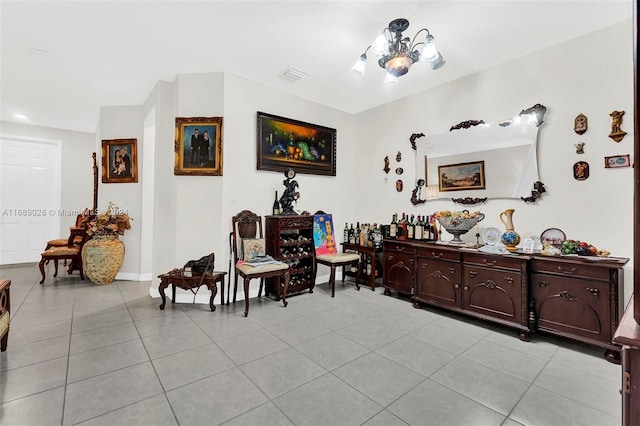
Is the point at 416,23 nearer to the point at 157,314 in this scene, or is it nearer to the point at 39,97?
the point at 157,314

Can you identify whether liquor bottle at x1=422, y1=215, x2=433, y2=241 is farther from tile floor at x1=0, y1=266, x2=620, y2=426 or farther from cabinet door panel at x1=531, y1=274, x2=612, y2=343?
cabinet door panel at x1=531, y1=274, x2=612, y2=343

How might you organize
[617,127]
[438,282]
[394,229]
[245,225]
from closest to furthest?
[617,127] < [438,282] < [245,225] < [394,229]

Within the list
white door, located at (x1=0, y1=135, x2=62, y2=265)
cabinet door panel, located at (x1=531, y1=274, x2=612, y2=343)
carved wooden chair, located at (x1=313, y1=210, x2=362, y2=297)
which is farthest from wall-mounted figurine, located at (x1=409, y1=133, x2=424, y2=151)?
white door, located at (x1=0, y1=135, x2=62, y2=265)

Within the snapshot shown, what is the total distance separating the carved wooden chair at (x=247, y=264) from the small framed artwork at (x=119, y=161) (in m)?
2.59

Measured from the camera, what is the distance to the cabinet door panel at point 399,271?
387 centimetres

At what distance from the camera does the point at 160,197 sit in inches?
161

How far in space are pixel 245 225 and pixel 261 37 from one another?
2318 millimetres

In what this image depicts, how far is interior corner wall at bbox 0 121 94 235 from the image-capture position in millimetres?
6629

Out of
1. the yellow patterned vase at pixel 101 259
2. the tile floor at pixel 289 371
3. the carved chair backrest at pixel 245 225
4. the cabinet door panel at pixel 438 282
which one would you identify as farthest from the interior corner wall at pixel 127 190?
the cabinet door panel at pixel 438 282

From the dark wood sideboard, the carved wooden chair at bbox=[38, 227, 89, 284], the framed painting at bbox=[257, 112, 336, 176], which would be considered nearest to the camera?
the dark wood sideboard

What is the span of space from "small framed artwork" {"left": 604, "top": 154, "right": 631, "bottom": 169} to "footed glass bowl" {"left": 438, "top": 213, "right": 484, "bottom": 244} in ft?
3.91

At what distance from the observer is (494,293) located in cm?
303

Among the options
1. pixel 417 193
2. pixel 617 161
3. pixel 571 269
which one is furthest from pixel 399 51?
pixel 571 269

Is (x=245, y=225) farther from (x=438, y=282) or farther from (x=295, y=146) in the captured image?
(x=438, y=282)
